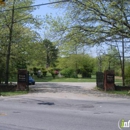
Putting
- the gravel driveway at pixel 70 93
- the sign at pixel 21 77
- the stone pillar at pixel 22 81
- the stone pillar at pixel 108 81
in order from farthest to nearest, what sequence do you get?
1. the stone pillar at pixel 108 81
2. the sign at pixel 21 77
3. the stone pillar at pixel 22 81
4. the gravel driveway at pixel 70 93

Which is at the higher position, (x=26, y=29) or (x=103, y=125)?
(x=26, y=29)

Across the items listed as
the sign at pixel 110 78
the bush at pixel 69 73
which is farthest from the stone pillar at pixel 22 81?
the bush at pixel 69 73

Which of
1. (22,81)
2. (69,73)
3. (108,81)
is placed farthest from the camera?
(69,73)

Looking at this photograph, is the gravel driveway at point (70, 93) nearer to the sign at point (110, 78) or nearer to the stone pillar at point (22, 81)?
the stone pillar at point (22, 81)

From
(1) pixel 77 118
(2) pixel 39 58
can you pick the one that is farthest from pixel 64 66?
(1) pixel 77 118

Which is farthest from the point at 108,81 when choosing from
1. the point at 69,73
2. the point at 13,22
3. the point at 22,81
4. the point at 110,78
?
the point at 69,73

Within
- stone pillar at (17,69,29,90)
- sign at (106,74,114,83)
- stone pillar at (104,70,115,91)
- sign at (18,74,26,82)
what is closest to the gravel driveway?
stone pillar at (17,69,29,90)

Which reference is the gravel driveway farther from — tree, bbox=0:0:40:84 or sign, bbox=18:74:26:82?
tree, bbox=0:0:40:84

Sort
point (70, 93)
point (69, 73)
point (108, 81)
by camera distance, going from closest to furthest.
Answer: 1. point (70, 93)
2. point (108, 81)
3. point (69, 73)

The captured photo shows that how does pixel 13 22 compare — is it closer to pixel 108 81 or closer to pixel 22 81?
pixel 22 81

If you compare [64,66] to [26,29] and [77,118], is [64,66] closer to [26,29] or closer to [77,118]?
[26,29]

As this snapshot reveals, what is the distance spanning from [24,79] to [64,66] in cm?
4251

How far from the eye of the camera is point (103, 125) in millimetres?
8203

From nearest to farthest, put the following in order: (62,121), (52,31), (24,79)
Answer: (62,121), (52,31), (24,79)
